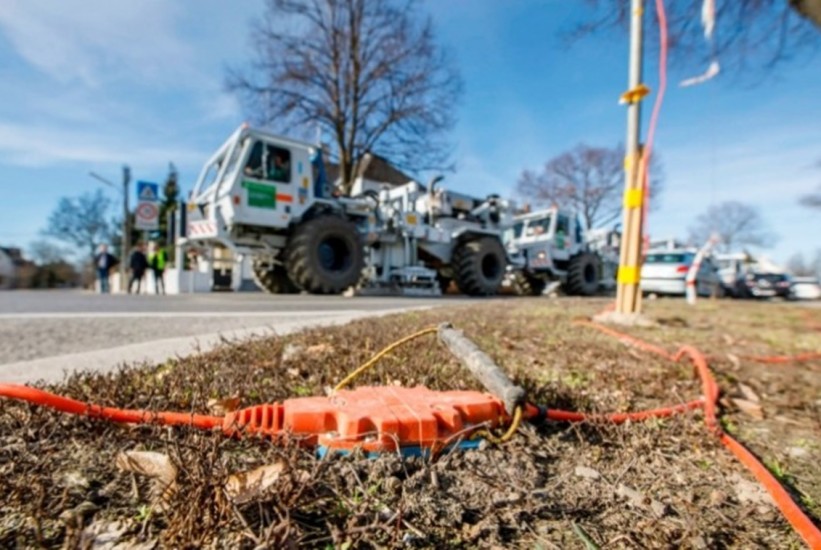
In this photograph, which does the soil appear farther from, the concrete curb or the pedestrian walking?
the pedestrian walking

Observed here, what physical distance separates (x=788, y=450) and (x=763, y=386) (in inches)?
37.6

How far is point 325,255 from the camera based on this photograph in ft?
29.6

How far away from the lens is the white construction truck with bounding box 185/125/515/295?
816 centimetres

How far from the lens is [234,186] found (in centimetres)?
788

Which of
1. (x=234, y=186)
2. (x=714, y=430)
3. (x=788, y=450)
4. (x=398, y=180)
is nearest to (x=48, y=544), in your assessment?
(x=714, y=430)

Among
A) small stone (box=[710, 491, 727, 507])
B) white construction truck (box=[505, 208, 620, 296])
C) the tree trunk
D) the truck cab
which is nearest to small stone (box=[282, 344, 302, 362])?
small stone (box=[710, 491, 727, 507])

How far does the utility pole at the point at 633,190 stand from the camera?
163 inches

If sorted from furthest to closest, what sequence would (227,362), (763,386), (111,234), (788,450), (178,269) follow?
1. (111,234)
2. (178,269)
3. (763,386)
4. (227,362)
5. (788,450)

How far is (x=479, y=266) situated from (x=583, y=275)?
5.25m

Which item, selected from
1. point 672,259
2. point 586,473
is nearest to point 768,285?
point 672,259

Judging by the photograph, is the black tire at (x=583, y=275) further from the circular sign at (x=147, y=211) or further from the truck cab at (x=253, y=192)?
the circular sign at (x=147, y=211)

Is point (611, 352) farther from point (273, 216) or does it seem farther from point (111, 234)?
point (111, 234)

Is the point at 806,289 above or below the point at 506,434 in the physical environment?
below

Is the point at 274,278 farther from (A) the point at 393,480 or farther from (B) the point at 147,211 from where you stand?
(A) the point at 393,480
